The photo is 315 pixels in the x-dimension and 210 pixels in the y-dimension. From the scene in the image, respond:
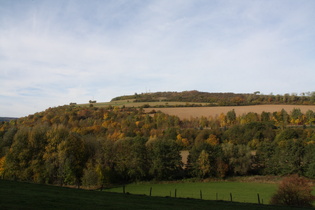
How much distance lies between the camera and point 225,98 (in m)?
134

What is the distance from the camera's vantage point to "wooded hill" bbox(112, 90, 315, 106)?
385ft

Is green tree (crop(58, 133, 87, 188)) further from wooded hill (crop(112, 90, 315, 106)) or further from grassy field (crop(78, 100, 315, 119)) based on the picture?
wooded hill (crop(112, 90, 315, 106))

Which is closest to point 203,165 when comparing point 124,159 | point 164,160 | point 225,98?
point 164,160

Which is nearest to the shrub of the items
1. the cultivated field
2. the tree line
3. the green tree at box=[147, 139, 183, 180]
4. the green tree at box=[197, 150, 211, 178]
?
the tree line

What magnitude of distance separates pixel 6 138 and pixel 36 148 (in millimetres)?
14945

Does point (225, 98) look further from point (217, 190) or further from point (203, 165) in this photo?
point (217, 190)

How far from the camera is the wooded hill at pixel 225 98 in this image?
117 metres

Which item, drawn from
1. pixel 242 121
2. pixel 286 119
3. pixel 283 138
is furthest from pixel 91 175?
pixel 286 119

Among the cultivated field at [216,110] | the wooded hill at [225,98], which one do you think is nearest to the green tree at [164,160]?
the cultivated field at [216,110]

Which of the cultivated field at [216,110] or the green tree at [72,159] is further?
→ the cultivated field at [216,110]

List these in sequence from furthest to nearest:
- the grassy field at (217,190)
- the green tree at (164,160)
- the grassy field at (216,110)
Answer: the grassy field at (216,110), the green tree at (164,160), the grassy field at (217,190)

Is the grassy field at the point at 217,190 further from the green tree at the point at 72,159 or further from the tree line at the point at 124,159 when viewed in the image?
the green tree at the point at 72,159

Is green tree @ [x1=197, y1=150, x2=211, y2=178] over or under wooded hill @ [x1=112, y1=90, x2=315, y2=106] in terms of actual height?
under

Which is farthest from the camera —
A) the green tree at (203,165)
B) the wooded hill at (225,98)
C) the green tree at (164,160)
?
the wooded hill at (225,98)
